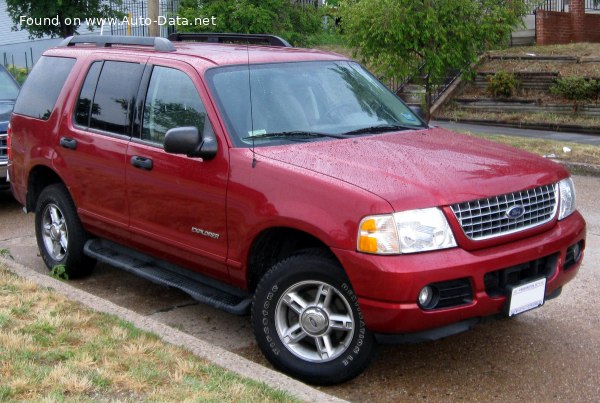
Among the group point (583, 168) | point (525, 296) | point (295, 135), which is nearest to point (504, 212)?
point (525, 296)

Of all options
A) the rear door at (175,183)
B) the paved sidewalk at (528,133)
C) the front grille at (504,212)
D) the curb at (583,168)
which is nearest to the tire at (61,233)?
the rear door at (175,183)

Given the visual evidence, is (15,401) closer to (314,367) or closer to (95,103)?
(314,367)

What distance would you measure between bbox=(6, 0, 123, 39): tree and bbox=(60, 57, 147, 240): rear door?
1278 centimetres

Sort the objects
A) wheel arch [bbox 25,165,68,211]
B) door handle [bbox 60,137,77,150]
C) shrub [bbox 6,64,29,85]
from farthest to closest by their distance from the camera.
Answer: shrub [bbox 6,64,29,85] → wheel arch [bbox 25,165,68,211] → door handle [bbox 60,137,77,150]

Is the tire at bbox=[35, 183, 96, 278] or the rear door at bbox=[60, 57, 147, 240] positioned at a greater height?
the rear door at bbox=[60, 57, 147, 240]

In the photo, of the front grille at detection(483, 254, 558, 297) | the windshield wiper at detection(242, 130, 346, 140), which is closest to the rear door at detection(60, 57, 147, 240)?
the windshield wiper at detection(242, 130, 346, 140)

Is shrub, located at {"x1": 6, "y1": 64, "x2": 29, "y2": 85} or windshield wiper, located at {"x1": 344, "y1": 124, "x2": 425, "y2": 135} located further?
shrub, located at {"x1": 6, "y1": 64, "x2": 29, "y2": 85}

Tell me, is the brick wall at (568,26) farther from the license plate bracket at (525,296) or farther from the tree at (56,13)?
the license plate bracket at (525,296)

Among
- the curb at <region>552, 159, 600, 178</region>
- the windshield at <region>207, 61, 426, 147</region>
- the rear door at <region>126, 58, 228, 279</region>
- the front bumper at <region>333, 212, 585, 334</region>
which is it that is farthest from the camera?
the curb at <region>552, 159, 600, 178</region>

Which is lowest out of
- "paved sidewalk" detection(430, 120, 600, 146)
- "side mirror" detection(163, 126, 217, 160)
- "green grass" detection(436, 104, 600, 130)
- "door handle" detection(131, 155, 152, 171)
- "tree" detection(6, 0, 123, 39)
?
"paved sidewalk" detection(430, 120, 600, 146)

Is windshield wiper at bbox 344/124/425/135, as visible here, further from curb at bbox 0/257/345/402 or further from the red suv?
curb at bbox 0/257/345/402

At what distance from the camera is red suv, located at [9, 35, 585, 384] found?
4398 millimetres

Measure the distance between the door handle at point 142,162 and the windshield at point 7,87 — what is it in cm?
570

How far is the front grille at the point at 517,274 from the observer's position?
4.54 metres
